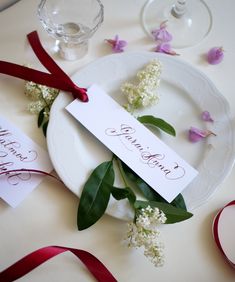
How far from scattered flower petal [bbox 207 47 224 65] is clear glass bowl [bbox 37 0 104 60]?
235mm

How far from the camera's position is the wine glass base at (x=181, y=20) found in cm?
78

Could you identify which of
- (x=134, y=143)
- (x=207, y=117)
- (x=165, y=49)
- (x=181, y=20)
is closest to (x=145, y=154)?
(x=134, y=143)

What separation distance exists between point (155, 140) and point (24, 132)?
24 centimetres

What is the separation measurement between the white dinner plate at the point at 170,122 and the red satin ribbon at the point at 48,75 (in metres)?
0.02

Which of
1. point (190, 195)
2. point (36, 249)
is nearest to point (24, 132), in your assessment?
point (36, 249)

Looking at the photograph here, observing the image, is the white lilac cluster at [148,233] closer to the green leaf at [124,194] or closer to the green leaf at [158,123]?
the green leaf at [124,194]

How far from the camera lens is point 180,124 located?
0.68 metres

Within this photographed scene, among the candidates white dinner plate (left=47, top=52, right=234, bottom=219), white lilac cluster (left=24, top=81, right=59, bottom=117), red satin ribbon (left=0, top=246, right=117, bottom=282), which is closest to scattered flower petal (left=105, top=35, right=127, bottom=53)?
white dinner plate (left=47, top=52, right=234, bottom=219)

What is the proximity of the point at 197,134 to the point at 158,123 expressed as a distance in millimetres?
74

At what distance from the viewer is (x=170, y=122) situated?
0.68 m

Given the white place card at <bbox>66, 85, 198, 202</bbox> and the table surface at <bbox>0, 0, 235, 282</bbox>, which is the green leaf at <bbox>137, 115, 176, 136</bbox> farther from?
the table surface at <bbox>0, 0, 235, 282</bbox>

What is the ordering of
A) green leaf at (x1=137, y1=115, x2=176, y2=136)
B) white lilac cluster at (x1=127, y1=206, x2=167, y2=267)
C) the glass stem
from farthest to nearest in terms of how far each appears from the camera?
the glass stem → green leaf at (x1=137, y1=115, x2=176, y2=136) → white lilac cluster at (x1=127, y1=206, x2=167, y2=267)

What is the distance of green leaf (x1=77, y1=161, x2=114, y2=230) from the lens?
591 mm

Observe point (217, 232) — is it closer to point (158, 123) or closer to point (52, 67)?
point (158, 123)
